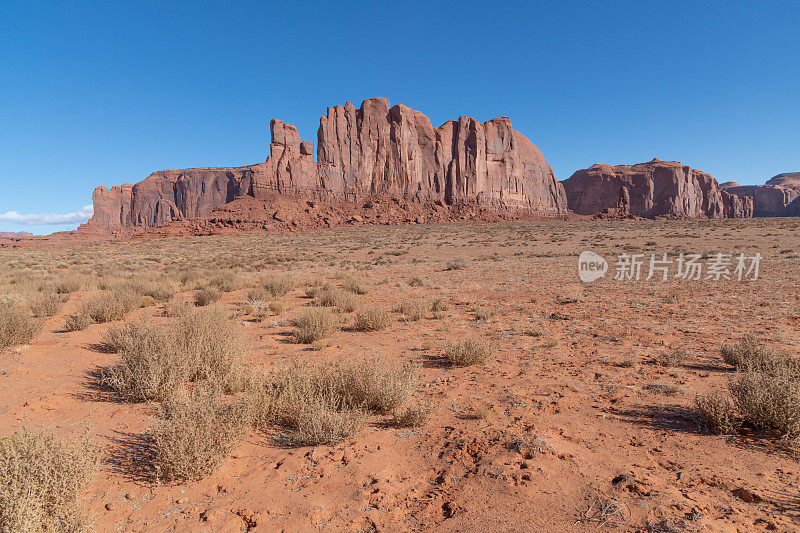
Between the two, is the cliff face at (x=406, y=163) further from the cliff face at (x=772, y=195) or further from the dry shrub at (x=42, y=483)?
the cliff face at (x=772, y=195)

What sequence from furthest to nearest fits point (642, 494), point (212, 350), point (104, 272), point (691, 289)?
point (104, 272) → point (691, 289) → point (212, 350) → point (642, 494)

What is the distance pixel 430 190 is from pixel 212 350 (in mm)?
84746

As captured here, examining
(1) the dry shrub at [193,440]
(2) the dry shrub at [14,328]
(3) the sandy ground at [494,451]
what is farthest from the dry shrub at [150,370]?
(2) the dry shrub at [14,328]

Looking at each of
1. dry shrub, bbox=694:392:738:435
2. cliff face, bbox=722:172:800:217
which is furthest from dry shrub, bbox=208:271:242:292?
cliff face, bbox=722:172:800:217

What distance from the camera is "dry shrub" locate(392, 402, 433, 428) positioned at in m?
3.65

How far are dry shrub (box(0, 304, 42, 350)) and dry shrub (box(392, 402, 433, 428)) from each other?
21.4 feet

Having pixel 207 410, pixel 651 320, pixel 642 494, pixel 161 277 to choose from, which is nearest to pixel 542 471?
pixel 642 494

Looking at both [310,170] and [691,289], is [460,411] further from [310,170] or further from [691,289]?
[310,170]

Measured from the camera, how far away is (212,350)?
4.95 meters

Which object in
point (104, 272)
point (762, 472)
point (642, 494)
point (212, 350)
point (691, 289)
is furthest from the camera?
point (104, 272)

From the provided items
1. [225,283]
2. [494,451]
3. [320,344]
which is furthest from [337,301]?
[494,451]

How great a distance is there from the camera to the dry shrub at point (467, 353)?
215 inches

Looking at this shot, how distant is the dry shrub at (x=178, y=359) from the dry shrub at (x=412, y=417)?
77.6 inches

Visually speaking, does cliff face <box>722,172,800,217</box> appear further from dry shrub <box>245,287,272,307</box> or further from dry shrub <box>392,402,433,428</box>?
dry shrub <box>392,402,433,428</box>
